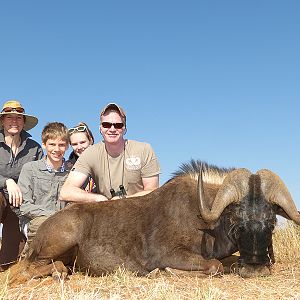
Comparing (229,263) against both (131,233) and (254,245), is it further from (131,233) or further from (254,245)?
(131,233)

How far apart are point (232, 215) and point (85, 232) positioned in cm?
182

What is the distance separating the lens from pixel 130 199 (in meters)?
6.54

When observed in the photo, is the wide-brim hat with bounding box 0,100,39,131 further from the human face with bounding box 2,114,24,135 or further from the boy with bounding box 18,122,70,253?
the boy with bounding box 18,122,70,253

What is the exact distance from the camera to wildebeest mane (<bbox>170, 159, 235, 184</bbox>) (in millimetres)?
6551

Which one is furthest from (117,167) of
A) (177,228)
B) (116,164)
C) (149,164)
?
(177,228)

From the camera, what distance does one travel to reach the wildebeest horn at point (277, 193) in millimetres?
5629

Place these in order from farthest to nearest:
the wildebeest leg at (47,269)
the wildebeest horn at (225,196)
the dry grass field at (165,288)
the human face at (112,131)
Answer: the human face at (112,131), the wildebeest leg at (47,269), the wildebeest horn at (225,196), the dry grass field at (165,288)

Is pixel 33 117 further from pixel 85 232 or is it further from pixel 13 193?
pixel 85 232

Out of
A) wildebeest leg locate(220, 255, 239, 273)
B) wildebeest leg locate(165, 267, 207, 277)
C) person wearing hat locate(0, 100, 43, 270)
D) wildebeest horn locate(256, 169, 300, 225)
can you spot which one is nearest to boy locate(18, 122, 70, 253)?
person wearing hat locate(0, 100, 43, 270)

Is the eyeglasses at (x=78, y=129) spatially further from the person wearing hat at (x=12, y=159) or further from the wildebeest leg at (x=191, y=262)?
the wildebeest leg at (x=191, y=262)

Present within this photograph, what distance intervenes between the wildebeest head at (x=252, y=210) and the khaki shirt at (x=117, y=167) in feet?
5.93

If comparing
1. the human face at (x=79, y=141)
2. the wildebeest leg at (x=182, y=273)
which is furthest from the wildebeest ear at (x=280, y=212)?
the human face at (x=79, y=141)

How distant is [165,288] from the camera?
461cm

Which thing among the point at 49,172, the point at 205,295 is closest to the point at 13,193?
the point at 49,172
